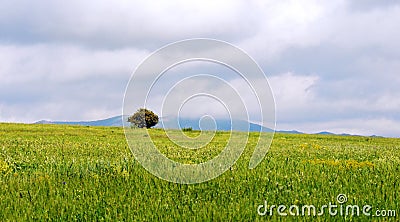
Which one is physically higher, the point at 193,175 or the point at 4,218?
the point at 193,175

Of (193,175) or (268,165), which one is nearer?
(193,175)

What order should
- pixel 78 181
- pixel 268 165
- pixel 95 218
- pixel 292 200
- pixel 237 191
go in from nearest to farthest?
pixel 95 218 → pixel 292 200 → pixel 237 191 → pixel 78 181 → pixel 268 165

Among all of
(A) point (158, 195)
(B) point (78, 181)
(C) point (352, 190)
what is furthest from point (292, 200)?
(B) point (78, 181)

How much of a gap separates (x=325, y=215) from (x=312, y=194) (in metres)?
1.30

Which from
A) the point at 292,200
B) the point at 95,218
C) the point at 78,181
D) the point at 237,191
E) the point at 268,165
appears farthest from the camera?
the point at 268,165

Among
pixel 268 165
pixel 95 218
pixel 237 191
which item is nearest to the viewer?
pixel 95 218

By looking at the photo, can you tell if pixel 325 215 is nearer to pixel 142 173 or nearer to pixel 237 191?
pixel 237 191

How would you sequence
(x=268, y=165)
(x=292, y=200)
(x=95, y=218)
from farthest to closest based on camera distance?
(x=268, y=165) < (x=292, y=200) < (x=95, y=218)

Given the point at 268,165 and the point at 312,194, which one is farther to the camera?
the point at 268,165

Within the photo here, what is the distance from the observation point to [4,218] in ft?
28.7

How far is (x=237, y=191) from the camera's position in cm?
1021

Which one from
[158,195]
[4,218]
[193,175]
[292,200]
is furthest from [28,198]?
[292,200]

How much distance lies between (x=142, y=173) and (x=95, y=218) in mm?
3370

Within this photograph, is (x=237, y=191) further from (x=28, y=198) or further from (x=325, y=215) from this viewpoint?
(x=28, y=198)
